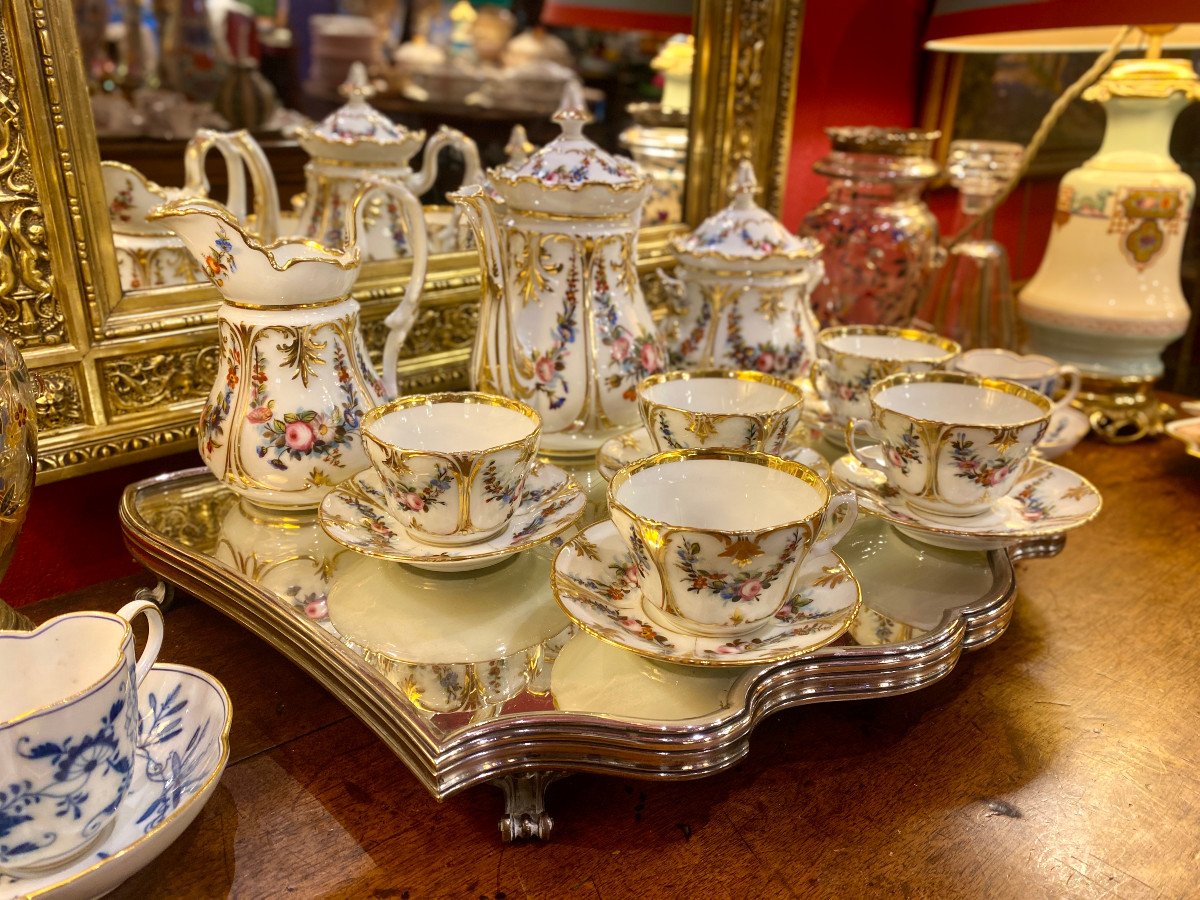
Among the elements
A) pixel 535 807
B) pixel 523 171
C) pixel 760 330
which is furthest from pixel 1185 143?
pixel 535 807

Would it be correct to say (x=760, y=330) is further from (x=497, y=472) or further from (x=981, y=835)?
(x=981, y=835)

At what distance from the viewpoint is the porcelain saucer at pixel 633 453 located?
0.75 meters

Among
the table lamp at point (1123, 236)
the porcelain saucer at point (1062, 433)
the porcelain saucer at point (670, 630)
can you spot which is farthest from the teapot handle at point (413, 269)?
the table lamp at point (1123, 236)

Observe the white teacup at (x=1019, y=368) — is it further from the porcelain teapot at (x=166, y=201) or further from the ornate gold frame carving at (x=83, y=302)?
the porcelain teapot at (x=166, y=201)

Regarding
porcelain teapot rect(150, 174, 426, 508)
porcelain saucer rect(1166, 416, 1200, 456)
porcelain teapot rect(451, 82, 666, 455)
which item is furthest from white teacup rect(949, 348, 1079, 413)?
porcelain teapot rect(150, 174, 426, 508)

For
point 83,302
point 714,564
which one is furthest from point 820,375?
point 83,302

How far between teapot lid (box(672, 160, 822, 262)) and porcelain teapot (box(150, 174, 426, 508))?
1.12 feet

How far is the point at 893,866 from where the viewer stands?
472 mm

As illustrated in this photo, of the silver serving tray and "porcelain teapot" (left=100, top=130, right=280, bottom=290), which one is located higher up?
"porcelain teapot" (left=100, top=130, right=280, bottom=290)

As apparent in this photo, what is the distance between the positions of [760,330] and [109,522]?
61 centimetres

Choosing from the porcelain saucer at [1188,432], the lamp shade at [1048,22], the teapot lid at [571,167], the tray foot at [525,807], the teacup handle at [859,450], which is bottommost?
the tray foot at [525,807]

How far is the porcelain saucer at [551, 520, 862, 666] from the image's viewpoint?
51 cm

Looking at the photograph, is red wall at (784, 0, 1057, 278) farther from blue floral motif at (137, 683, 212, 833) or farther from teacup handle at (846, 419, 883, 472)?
blue floral motif at (137, 683, 212, 833)

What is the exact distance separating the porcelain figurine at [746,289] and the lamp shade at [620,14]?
0.94 ft
